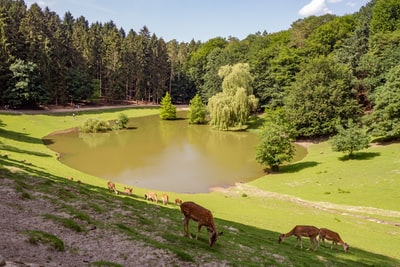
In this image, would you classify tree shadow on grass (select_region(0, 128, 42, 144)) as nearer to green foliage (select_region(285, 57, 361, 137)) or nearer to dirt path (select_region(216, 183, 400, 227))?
dirt path (select_region(216, 183, 400, 227))

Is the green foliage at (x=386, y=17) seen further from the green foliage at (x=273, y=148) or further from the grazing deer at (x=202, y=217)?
the grazing deer at (x=202, y=217)

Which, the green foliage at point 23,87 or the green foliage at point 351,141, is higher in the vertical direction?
the green foliage at point 23,87

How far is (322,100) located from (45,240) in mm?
53266

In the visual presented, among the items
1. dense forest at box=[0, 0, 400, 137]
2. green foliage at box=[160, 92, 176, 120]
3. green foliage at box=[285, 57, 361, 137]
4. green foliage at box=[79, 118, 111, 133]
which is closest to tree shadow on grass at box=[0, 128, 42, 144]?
green foliage at box=[79, 118, 111, 133]

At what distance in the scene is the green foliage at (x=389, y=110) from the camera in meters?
43.2

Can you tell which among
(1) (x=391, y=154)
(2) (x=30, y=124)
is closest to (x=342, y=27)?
(1) (x=391, y=154)

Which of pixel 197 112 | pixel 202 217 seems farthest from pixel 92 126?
pixel 202 217

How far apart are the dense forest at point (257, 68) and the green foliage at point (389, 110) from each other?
0.12m

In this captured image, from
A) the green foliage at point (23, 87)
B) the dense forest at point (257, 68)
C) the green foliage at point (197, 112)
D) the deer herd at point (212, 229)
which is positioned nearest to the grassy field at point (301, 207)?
the deer herd at point (212, 229)

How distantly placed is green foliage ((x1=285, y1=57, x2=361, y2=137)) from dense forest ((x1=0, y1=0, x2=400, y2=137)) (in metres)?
0.17

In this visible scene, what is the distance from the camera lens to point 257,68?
83250 mm

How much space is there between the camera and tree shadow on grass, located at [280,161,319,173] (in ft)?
129

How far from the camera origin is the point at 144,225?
1439cm

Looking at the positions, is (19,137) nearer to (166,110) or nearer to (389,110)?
(166,110)
